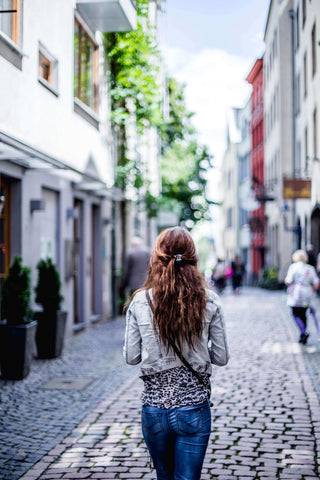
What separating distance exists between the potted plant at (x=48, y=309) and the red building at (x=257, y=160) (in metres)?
31.2

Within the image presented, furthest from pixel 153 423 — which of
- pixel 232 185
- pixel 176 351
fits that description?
pixel 232 185

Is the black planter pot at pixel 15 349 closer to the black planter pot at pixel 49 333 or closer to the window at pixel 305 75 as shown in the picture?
the black planter pot at pixel 49 333

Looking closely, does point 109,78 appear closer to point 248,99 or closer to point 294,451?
point 294,451

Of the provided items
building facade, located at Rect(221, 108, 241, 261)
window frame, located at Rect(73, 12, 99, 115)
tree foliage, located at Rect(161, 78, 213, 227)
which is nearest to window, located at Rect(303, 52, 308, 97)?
tree foliage, located at Rect(161, 78, 213, 227)

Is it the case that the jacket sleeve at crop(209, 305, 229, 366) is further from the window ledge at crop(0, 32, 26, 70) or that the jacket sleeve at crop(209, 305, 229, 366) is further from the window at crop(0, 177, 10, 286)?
the window at crop(0, 177, 10, 286)

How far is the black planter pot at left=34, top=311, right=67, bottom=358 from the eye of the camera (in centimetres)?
1041

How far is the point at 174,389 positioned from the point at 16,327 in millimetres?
5724

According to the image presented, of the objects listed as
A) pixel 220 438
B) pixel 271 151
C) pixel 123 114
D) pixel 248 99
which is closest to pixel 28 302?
pixel 220 438

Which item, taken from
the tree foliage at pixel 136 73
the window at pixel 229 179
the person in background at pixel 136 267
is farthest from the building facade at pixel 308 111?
the window at pixel 229 179

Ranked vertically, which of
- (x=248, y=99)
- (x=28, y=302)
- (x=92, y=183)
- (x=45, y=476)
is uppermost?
(x=248, y=99)

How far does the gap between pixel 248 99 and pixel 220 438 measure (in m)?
46.6

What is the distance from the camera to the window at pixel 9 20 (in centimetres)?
970

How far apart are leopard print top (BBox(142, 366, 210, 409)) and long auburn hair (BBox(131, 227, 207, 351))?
0.13 m

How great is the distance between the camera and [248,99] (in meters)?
50.6
